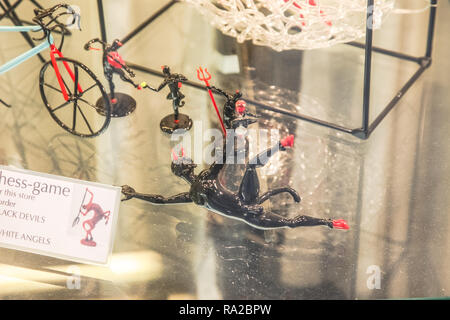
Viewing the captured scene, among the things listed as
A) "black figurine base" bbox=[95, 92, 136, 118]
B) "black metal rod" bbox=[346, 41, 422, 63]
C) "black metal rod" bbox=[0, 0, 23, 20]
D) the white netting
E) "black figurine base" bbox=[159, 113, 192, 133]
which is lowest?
"black figurine base" bbox=[159, 113, 192, 133]

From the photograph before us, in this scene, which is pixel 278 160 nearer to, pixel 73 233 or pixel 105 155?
pixel 105 155

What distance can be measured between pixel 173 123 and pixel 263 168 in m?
0.40

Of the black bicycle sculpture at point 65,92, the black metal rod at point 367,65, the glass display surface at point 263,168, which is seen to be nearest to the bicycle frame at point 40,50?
the black bicycle sculpture at point 65,92

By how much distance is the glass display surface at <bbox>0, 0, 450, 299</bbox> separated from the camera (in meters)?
2.15

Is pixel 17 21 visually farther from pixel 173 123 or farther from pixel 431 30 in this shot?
pixel 431 30

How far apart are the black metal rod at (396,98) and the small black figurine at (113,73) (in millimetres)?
895

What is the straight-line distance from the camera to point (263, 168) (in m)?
2.53

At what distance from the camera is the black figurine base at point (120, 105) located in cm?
275

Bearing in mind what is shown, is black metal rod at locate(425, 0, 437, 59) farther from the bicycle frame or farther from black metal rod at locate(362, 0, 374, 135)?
the bicycle frame

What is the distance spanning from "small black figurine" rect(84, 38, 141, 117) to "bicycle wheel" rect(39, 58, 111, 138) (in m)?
0.04

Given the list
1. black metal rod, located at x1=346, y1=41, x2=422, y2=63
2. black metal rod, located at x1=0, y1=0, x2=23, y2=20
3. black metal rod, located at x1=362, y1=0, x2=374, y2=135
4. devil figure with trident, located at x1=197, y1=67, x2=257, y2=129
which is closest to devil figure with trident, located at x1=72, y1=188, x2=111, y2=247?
devil figure with trident, located at x1=197, y1=67, x2=257, y2=129

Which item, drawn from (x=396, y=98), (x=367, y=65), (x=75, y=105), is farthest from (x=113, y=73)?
→ (x=396, y=98)

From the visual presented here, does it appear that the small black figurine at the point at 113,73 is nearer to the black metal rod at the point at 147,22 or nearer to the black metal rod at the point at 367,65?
the black metal rod at the point at 147,22
